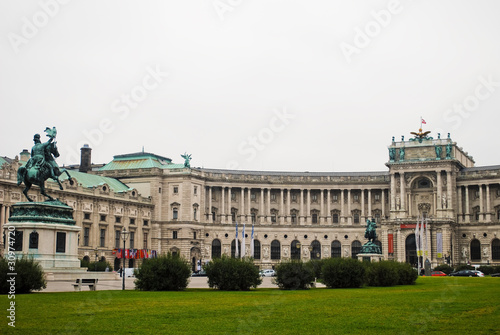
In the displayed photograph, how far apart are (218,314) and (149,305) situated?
17.0ft

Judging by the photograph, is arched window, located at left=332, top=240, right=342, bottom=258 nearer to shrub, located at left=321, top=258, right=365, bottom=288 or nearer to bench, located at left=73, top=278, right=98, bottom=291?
shrub, located at left=321, top=258, right=365, bottom=288

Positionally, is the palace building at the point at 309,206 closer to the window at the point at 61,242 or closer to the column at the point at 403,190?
the column at the point at 403,190

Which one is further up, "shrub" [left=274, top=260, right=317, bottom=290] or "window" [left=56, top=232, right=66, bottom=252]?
"window" [left=56, top=232, right=66, bottom=252]

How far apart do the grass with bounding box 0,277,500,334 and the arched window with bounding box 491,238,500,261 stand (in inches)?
3663

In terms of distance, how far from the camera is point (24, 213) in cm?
4656

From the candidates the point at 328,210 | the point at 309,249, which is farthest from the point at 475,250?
the point at 309,249

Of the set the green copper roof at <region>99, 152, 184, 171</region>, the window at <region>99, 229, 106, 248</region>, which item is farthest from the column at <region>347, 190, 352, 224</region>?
the window at <region>99, 229, 106, 248</region>

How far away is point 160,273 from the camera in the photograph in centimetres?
4550

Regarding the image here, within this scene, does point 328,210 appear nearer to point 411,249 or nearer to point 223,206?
point 411,249

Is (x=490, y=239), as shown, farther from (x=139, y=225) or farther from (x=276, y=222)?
(x=139, y=225)

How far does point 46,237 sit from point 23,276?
8.26 meters

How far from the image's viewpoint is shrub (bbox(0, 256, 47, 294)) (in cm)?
3788

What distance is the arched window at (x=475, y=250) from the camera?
5039 inches

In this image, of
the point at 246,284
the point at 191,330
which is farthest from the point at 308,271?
the point at 191,330
